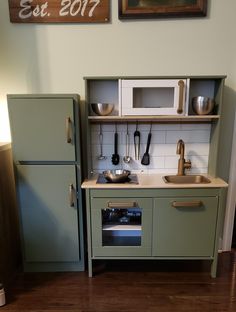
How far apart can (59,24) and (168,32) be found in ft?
3.14

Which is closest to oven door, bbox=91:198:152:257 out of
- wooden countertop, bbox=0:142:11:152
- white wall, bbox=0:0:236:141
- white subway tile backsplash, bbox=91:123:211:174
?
white subway tile backsplash, bbox=91:123:211:174

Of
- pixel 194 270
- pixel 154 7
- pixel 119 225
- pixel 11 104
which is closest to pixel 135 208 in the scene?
pixel 119 225

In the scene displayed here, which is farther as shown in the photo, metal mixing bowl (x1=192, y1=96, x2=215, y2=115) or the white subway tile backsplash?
the white subway tile backsplash

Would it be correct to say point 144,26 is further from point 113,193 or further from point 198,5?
point 113,193

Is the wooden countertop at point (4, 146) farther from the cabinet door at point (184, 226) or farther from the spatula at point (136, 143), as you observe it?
the cabinet door at point (184, 226)

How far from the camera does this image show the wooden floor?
1.59 meters

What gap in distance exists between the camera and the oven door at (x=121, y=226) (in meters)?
1.74

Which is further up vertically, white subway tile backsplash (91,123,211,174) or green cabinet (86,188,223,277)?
white subway tile backsplash (91,123,211,174)

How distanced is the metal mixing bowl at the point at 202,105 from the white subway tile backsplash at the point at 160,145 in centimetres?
23

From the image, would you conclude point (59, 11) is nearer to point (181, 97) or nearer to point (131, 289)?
point (181, 97)

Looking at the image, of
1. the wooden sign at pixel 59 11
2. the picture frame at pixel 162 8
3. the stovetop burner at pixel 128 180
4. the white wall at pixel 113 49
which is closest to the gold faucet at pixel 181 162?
the stovetop burner at pixel 128 180

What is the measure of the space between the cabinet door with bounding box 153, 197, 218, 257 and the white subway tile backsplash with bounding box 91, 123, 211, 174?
0.47m

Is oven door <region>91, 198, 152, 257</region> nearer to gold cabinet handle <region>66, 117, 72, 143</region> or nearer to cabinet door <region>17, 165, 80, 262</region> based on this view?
cabinet door <region>17, 165, 80, 262</region>

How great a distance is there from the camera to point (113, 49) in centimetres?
197
